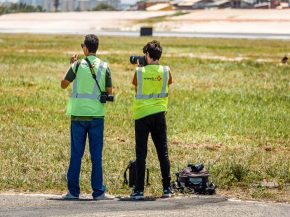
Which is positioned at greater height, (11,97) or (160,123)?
(160,123)

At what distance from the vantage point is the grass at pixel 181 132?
44.1ft

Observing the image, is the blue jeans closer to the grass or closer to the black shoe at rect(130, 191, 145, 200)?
the black shoe at rect(130, 191, 145, 200)

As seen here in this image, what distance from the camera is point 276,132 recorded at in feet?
63.6

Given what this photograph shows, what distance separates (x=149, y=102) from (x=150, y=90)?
167 millimetres

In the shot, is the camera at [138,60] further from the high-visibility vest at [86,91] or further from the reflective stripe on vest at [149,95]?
the high-visibility vest at [86,91]

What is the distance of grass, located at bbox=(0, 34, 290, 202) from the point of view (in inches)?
530

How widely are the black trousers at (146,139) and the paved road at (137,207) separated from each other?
1.23 ft

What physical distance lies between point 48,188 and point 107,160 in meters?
2.54

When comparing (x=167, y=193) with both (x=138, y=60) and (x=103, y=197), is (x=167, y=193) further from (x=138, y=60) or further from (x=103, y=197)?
(x=138, y=60)

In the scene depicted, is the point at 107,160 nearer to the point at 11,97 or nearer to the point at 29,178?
the point at 29,178

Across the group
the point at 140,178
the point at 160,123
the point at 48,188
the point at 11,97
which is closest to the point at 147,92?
the point at 160,123

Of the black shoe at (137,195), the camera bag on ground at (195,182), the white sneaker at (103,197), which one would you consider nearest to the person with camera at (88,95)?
the white sneaker at (103,197)

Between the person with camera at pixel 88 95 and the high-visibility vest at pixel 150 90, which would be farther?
the high-visibility vest at pixel 150 90

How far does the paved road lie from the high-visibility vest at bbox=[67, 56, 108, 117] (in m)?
1.22
